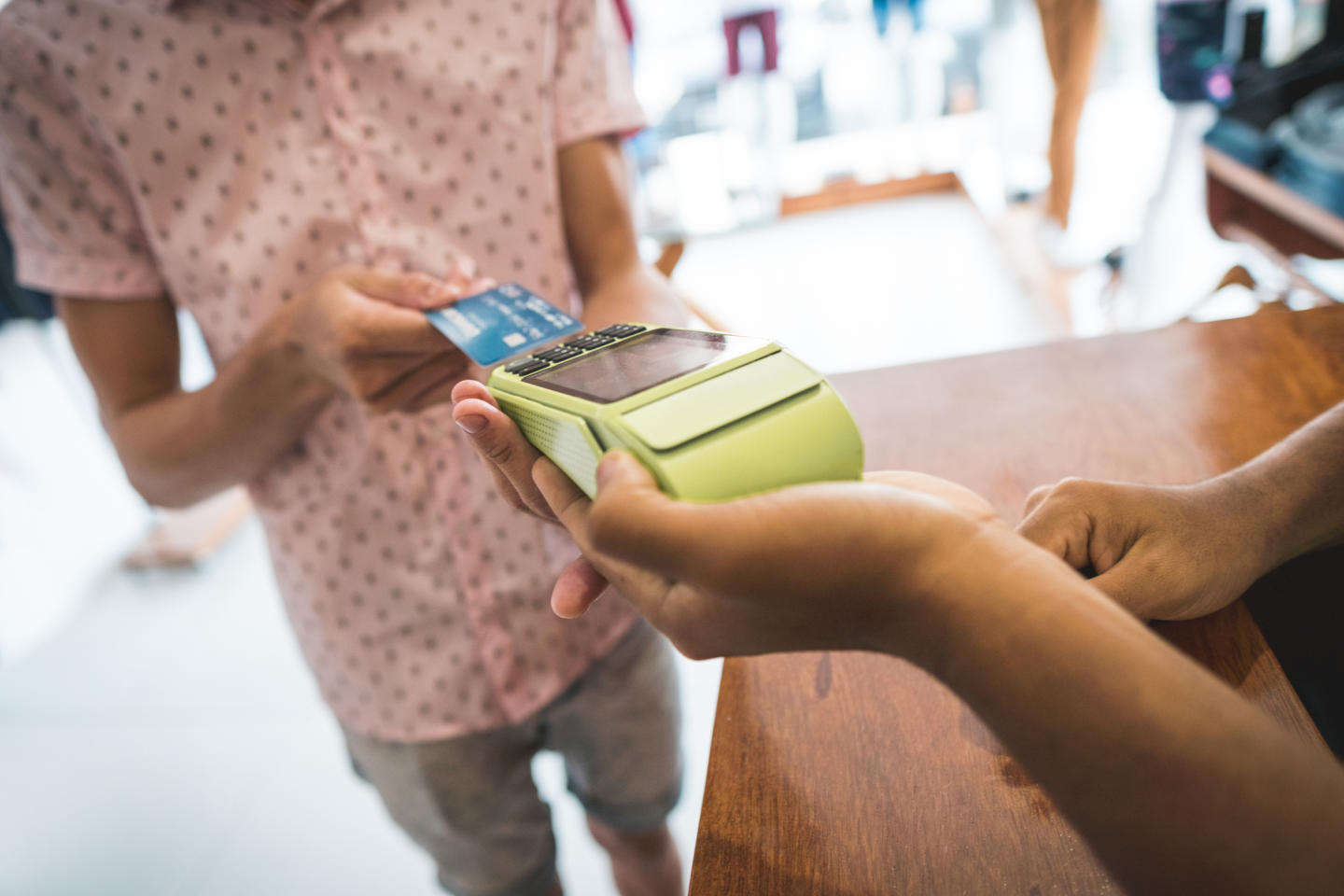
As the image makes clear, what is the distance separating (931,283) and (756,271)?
76cm

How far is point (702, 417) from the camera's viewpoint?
0.36 metres

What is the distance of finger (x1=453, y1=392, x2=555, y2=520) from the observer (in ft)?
1.38

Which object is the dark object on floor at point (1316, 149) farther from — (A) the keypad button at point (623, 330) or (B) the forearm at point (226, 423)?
(B) the forearm at point (226, 423)

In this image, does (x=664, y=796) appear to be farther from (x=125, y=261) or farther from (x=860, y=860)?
(x=125, y=261)

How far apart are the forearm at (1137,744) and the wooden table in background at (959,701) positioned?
0.06ft

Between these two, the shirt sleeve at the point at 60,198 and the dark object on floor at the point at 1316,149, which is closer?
the shirt sleeve at the point at 60,198

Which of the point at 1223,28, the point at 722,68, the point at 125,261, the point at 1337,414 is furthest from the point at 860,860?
the point at 722,68

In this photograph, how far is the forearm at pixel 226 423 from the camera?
0.63 metres

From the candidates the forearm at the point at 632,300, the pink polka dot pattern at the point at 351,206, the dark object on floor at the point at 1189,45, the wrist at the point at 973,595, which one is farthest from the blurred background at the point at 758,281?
the wrist at the point at 973,595

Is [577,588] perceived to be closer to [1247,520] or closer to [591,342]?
[591,342]

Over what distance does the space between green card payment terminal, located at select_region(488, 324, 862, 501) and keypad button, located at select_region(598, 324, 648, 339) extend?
5cm

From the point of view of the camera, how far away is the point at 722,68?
11.6 feet

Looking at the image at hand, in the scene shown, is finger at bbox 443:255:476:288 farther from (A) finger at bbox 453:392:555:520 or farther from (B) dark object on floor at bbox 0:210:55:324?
(B) dark object on floor at bbox 0:210:55:324

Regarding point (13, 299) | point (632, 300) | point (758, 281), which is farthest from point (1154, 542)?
point (758, 281)
